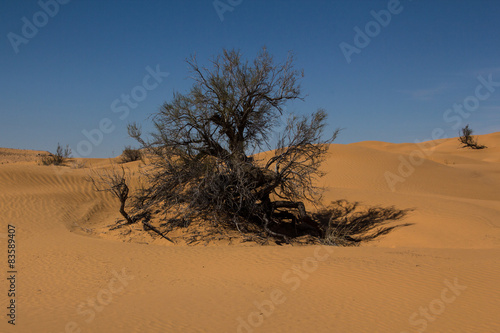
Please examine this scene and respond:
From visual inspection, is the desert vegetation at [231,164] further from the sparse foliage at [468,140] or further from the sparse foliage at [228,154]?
the sparse foliage at [468,140]

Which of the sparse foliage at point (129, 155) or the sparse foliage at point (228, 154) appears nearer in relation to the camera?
the sparse foliage at point (228, 154)

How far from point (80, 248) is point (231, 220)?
15.0 feet

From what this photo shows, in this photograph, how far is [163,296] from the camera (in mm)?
5938

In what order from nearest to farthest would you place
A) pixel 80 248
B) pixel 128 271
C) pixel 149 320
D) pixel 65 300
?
pixel 149 320, pixel 65 300, pixel 128 271, pixel 80 248

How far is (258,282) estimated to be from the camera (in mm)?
6594

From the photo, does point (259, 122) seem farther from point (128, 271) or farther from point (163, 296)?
point (163, 296)

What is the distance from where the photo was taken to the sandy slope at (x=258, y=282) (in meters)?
4.88

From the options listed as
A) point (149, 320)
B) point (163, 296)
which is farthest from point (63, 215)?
point (149, 320)

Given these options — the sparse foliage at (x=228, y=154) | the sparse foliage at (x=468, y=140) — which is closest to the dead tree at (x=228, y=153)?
the sparse foliage at (x=228, y=154)

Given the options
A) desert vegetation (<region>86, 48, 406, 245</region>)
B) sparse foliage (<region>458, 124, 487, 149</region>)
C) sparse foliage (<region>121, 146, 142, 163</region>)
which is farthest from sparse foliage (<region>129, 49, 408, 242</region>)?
sparse foliage (<region>458, 124, 487, 149</region>)

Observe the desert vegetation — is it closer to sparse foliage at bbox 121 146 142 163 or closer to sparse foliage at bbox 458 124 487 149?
sparse foliage at bbox 121 146 142 163

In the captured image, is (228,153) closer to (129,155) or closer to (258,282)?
(258,282)

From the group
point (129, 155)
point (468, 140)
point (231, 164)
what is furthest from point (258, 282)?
point (468, 140)

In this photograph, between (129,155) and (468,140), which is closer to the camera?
(129,155)
